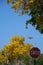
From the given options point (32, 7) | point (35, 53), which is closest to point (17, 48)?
point (35, 53)

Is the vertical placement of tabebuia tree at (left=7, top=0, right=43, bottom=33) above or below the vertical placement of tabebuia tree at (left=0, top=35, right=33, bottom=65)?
below

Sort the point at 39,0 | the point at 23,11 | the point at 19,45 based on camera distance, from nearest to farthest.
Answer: the point at 39,0, the point at 23,11, the point at 19,45

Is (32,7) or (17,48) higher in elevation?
(17,48)

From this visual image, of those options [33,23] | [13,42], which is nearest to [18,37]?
[13,42]

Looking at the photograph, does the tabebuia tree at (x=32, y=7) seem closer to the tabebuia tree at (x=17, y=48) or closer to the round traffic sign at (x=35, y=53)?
the round traffic sign at (x=35, y=53)

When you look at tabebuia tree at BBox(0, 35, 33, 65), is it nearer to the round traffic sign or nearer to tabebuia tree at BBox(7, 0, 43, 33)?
the round traffic sign

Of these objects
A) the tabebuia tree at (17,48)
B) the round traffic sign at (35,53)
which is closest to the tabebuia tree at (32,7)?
the round traffic sign at (35,53)

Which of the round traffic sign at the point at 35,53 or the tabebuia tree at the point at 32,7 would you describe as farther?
the round traffic sign at the point at 35,53

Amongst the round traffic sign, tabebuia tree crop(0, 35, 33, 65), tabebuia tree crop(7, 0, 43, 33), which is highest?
tabebuia tree crop(0, 35, 33, 65)

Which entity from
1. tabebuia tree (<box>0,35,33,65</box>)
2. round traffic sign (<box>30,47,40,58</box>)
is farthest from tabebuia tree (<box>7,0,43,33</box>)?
tabebuia tree (<box>0,35,33,65</box>)

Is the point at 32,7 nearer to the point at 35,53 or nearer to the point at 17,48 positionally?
the point at 35,53

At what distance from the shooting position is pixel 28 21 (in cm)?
1452

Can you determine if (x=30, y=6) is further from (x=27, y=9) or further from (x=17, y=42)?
(x=17, y=42)

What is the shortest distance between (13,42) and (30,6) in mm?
54028
